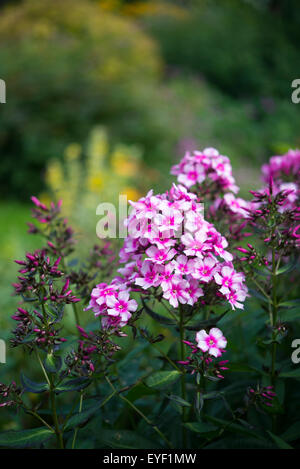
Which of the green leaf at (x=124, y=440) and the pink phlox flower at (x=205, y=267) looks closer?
the pink phlox flower at (x=205, y=267)

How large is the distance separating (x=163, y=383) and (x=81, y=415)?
241 millimetres

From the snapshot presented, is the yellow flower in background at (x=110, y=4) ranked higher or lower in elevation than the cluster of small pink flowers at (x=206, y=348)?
higher

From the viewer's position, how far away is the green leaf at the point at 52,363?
1201mm

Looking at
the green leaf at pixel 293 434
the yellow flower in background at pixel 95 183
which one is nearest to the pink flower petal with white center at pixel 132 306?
the green leaf at pixel 293 434

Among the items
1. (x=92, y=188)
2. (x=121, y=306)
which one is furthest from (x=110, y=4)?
(x=121, y=306)

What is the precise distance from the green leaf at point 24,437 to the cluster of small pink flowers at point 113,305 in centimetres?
Result: 35

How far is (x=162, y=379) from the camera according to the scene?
4.21 ft

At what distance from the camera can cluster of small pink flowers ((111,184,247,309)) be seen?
1192mm

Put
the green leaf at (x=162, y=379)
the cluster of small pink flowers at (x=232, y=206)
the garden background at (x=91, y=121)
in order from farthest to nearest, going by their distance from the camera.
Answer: the garden background at (x=91, y=121) → the cluster of small pink flowers at (x=232, y=206) → the green leaf at (x=162, y=379)

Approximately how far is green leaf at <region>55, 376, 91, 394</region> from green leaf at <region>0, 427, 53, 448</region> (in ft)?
0.40

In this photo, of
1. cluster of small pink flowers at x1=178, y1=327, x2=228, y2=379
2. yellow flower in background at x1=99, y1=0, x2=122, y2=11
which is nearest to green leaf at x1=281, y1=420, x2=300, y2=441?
cluster of small pink flowers at x1=178, y1=327, x2=228, y2=379

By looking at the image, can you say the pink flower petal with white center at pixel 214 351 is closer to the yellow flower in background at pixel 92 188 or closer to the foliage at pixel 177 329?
the foliage at pixel 177 329

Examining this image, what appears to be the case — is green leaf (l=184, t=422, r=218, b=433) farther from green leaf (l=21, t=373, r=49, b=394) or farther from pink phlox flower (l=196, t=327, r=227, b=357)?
green leaf (l=21, t=373, r=49, b=394)

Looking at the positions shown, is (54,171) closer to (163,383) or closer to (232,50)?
(163,383)
